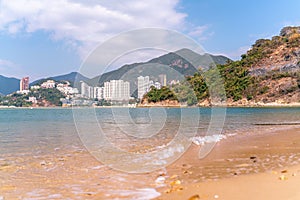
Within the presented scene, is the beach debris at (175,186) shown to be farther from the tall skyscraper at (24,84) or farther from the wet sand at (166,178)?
the tall skyscraper at (24,84)

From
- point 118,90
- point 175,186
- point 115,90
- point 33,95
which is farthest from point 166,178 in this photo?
point 33,95

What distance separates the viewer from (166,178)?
673cm

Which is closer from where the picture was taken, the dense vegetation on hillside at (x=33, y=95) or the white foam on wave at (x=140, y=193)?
the white foam on wave at (x=140, y=193)

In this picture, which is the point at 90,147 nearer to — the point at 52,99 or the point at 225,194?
the point at 225,194

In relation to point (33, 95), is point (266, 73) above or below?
above

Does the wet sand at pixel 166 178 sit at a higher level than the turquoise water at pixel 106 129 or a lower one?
higher

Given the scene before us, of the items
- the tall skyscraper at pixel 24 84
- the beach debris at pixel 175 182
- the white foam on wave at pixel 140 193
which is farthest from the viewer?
the tall skyscraper at pixel 24 84

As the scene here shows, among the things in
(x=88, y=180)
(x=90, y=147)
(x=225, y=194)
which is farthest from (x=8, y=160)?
(x=225, y=194)

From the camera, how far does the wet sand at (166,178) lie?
17.8ft

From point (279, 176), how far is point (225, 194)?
5.91 feet

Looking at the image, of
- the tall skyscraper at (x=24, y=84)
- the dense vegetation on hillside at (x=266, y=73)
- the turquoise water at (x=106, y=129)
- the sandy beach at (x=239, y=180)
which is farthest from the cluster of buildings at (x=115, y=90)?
the tall skyscraper at (x=24, y=84)

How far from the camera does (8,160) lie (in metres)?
9.77

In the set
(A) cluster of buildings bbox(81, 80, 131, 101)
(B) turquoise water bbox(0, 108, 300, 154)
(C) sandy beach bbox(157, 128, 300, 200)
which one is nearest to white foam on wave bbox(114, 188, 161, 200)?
(C) sandy beach bbox(157, 128, 300, 200)

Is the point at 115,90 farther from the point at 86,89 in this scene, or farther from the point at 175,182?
the point at 175,182
